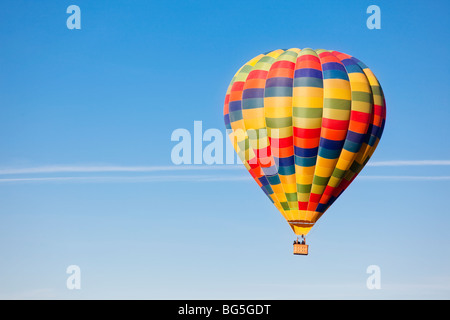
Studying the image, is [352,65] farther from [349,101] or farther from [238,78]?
[238,78]

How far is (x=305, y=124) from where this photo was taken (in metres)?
37.4

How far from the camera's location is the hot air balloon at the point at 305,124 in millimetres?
37500

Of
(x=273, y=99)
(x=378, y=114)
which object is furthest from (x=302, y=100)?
(x=378, y=114)

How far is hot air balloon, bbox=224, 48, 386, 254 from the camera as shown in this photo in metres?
37.5

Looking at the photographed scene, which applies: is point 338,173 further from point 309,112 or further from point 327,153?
point 309,112

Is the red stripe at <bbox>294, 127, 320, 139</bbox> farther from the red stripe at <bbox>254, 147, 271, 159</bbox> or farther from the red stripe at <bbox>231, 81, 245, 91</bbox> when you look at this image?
the red stripe at <bbox>231, 81, 245, 91</bbox>

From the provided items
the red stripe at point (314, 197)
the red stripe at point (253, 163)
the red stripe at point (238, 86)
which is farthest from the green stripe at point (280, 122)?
the red stripe at point (314, 197)

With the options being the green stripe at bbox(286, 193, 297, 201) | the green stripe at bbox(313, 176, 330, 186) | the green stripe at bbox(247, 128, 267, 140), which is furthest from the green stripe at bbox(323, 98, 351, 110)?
the green stripe at bbox(286, 193, 297, 201)

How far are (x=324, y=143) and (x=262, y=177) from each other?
3.26 meters

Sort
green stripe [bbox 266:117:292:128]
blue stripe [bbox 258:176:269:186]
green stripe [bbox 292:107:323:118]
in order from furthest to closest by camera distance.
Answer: blue stripe [bbox 258:176:269:186], green stripe [bbox 266:117:292:128], green stripe [bbox 292:107:323:118]

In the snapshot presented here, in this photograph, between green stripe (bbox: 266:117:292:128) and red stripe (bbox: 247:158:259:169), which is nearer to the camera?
green stripe (bbox: 266:117:292:128)

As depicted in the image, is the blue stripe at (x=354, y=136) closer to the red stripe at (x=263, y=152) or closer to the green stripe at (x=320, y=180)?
the green stripe at (x=320, y=180)

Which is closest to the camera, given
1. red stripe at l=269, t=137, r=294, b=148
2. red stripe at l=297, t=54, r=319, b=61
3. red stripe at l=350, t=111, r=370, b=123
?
red stripe at l=350, t=111, r=370, b=123

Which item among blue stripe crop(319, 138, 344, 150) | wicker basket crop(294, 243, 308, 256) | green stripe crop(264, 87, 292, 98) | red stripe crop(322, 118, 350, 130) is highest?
green stripe crop(264, 87, 292, 98)
